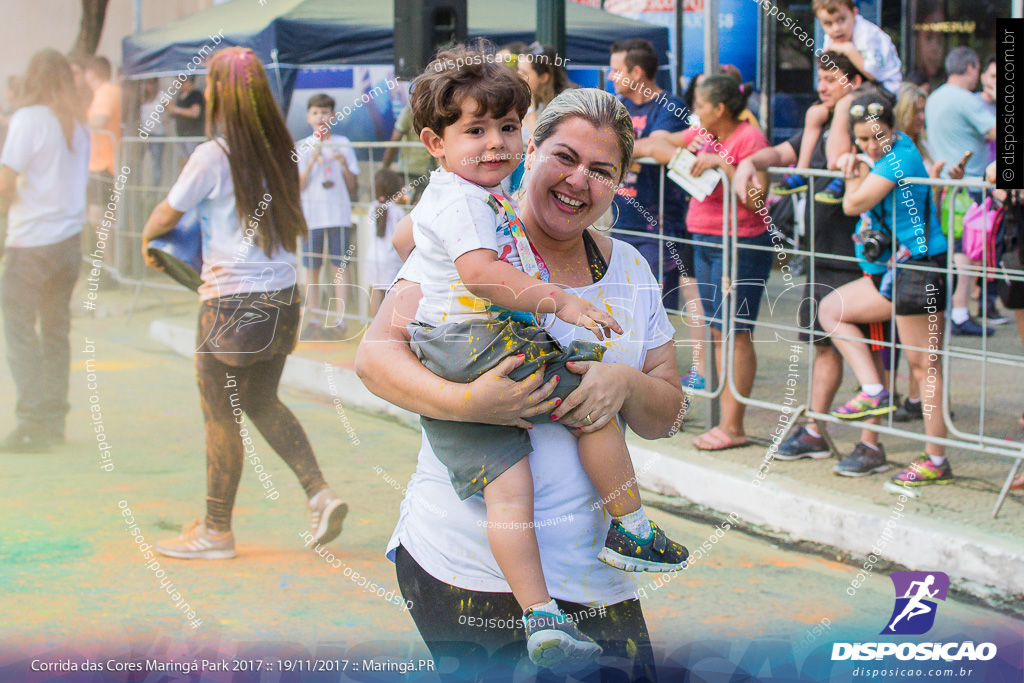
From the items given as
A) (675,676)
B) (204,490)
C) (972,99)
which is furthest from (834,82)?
(204,490)

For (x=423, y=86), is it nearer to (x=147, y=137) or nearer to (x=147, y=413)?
(x=147, y=413)

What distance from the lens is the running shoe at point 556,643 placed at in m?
1.69

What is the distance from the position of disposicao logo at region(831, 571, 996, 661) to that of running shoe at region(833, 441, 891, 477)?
0.72 meters

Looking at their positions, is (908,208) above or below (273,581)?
above

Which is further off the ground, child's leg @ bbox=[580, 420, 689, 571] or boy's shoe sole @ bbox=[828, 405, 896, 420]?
child's leg @ bbox=[580, 420, 689, 571]

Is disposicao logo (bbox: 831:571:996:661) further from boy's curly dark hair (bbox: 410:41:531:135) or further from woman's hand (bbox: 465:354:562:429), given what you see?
boy's curly dark hair (bbox: 410:41:531:135)

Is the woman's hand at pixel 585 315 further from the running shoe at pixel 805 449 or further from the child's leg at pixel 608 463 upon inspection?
the running shoe at pixel 805 449

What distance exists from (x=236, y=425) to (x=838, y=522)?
2.34 meters

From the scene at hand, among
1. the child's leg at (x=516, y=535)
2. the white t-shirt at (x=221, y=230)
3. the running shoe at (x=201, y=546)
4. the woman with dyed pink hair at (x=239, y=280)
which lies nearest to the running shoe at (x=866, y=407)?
the woman with dyed pink hair at (x=239, y=280)

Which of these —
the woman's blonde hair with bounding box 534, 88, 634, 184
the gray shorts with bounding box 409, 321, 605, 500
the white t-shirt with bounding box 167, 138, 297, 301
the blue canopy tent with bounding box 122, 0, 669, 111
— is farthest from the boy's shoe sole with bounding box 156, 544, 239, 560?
the blue canopy tent with bounding box 122, 0, 669, 111

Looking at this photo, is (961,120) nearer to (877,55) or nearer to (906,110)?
(877,55)

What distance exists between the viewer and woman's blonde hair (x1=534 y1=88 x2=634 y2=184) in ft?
5.94

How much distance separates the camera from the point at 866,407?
4.52 meters

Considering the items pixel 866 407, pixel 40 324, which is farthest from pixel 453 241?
pixel 40 324
